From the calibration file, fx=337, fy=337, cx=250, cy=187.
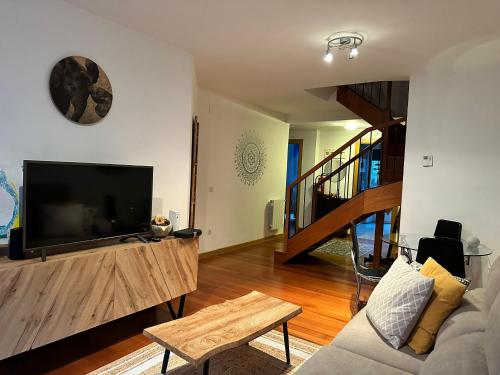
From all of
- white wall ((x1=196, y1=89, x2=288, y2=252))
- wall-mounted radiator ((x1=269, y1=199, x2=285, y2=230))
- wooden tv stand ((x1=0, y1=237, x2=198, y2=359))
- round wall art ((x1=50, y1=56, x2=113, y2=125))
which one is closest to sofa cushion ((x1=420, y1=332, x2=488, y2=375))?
wooden tv stand ((x1=0, y1=237, x2=198, y2=359))

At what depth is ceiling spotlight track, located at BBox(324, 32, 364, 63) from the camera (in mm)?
2922

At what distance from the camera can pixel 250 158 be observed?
20.7 ft

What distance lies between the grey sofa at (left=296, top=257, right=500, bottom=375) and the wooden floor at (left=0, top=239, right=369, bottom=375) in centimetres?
103

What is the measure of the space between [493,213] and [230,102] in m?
4.00

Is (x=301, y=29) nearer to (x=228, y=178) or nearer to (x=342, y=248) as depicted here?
(x=228, y=178)

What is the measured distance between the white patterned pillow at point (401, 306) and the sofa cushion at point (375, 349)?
0.14 feet

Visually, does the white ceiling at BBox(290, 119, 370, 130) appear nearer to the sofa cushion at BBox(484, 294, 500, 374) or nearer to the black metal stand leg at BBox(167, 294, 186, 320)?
the black metal stand leg at BBox(167, 294, 186, 320)

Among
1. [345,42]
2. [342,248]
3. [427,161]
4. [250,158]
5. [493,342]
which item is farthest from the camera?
[342,248]

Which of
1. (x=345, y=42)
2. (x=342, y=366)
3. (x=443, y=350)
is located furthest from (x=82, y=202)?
(x=345, y=42)

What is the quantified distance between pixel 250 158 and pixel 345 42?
3.48 metres

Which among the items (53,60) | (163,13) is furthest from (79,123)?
(163,13)

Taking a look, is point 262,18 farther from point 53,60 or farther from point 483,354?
point 483,354

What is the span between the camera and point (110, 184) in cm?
259

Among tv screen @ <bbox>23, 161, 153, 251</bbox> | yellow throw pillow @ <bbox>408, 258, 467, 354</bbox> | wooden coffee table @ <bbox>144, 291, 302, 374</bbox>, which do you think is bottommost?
wooden coffee table @ <bbox>144, 291, 302, 374</bbox>
